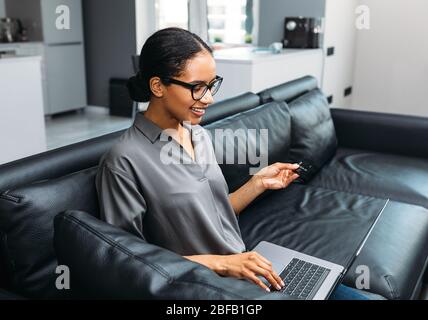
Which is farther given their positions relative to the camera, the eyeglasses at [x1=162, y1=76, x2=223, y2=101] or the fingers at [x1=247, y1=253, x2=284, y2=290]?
the eyeglasses at [x1=162, y1=76, x2=223, y2=101]

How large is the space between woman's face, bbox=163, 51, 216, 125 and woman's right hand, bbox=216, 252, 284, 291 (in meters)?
0.36

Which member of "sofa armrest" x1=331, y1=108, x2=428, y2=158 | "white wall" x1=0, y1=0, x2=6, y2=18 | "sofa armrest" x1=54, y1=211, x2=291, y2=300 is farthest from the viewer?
"white wall" x1=0, y1=0, x2=6, y2=18

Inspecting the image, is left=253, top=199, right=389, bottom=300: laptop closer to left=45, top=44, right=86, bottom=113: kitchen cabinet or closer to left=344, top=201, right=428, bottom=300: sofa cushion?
left=344, top=201, right=428, bottom=300: sofa cushion


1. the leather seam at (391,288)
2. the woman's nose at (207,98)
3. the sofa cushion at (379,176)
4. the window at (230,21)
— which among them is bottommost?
the leather seam at (391,288)

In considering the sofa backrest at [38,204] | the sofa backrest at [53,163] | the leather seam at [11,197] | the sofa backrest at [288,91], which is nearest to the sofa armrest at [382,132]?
the sofa backrest at [288,91]

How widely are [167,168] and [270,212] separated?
0.88m

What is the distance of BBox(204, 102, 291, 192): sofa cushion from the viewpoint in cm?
175

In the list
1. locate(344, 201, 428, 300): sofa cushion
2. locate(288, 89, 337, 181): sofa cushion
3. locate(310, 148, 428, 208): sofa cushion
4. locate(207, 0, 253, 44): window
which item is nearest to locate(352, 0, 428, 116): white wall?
locate(207, 0, 253, 44): window

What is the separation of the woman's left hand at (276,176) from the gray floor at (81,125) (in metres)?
3.37

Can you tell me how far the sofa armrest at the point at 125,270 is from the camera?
73 centimetres

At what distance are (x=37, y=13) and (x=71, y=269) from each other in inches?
192

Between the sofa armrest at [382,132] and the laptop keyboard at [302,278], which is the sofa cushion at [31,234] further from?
the sofa armrest at [382,132]

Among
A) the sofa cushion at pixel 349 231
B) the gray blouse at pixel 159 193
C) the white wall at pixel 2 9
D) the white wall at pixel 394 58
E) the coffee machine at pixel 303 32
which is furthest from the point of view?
the white wall at pixel 2 9

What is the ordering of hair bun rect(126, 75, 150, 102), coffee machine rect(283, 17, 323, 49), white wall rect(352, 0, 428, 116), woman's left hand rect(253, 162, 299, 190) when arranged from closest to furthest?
1. hair bun rect(126, 75, 150, 102)
2. woman's left hand rect(253, 162, 299, 190)
3. coffee machine rect(283, 17, 323, 49)
4. white wall rect(352, 0, 428, 116)
